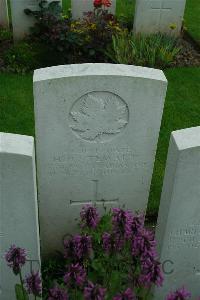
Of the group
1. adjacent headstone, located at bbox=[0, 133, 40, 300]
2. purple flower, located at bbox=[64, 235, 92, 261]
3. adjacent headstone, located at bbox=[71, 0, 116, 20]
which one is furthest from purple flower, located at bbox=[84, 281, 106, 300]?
adjacent headstone, located at bbox=[71, 0, 116, 20]

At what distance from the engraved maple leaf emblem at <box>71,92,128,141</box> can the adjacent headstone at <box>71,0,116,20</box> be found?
13.8 ft

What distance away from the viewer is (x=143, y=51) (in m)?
6.89

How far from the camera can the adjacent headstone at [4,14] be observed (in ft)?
24.7

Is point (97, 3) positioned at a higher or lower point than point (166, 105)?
higher

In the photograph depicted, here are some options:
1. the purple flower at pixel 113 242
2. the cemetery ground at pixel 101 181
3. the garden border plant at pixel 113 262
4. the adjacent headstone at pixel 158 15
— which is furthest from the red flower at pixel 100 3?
the purple flower at pixel 113 242

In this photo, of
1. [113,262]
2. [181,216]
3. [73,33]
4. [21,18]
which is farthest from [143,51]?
[113,262]

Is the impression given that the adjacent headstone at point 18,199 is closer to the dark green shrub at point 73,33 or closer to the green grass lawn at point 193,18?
the dark green shrub at point 73,33

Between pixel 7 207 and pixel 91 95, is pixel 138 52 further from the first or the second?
pixel 7 207

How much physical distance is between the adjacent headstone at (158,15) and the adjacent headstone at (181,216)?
4717 mm

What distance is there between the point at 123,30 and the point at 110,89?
425cm

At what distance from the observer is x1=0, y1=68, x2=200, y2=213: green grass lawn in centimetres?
554

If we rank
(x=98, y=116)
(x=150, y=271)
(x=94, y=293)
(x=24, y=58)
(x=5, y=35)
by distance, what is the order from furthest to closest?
(x=5, y=35), (x=24, y=58), (x=98, y=116), (x=150, y=271), (x=94, y=293)

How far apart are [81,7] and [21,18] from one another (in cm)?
92

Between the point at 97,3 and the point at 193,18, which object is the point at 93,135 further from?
the point at 193,18
